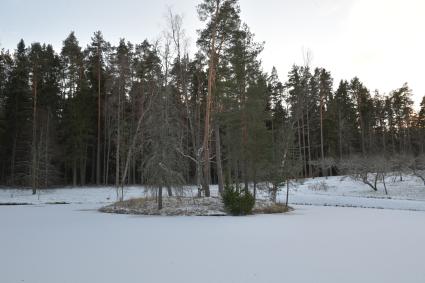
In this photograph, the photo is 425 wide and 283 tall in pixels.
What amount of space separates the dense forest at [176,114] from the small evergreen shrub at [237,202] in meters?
3.40

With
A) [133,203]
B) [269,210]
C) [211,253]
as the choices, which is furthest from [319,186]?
[211,253]

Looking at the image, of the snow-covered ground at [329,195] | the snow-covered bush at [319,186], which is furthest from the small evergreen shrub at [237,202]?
the snow-covered bush at [319,186]

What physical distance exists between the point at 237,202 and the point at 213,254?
35.1 ft

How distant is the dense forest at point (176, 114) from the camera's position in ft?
76.8

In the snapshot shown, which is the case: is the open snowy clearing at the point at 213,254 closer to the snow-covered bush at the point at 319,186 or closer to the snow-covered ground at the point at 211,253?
the snow-covered ground at the point at 211,253

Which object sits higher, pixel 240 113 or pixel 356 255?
pixel 240 113

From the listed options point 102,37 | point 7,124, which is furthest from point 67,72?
point 7,124

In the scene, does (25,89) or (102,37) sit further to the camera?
(102,37)

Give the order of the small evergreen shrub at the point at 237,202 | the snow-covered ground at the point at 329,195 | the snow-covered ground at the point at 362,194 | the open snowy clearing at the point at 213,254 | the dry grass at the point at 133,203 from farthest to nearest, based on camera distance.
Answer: the snow-covered ground at the point at 329,195 → the snow-covered ground at the point at 362,194 → the dry grass at the point at 133,203 → the small evergreen shrub at the point at 237,202 → the open snowy clearing at the point at 213,254

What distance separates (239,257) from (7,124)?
3733cm

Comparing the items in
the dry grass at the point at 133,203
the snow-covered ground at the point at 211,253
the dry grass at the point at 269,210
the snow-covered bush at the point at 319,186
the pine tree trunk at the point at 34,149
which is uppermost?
the pine tree trunk at the point at 34,149

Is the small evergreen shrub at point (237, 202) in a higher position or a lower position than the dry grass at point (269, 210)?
higher

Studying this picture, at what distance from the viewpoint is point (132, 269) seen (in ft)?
22.7

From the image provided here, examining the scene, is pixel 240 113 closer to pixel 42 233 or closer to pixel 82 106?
pixel 42 233
